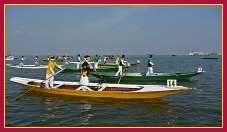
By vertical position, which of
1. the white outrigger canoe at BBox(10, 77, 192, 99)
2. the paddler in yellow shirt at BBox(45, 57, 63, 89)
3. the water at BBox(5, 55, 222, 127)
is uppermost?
A: the paddler in yellow shirt at BBox(45, 57, 63, 89)

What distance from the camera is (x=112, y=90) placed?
13.7 meters

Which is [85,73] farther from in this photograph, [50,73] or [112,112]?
[112,112]

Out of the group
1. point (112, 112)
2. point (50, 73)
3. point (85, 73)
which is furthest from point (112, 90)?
point (50, 73)

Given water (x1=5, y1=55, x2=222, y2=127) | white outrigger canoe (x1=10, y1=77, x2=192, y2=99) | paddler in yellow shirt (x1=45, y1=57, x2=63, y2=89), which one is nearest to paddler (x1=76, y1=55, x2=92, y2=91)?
white outrigger canoe (x1=10, y1=77, x2=192, y2=99)

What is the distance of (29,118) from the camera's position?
33.2ft

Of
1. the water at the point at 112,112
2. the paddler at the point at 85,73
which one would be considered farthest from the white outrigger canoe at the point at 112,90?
the water at the point at 112,112

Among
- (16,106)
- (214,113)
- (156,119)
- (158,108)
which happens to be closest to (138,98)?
(158,108)

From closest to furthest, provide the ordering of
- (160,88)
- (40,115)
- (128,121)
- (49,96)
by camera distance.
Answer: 1. (128,121)
2. (40,115)
3. (160,88)
4. (49,96)

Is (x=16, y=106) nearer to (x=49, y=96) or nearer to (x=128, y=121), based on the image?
(x=49, y=96)

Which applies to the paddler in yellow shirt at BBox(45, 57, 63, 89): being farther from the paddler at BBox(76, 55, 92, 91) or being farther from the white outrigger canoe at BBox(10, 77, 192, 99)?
the paddler at BBox(76, 55, 92, 91)

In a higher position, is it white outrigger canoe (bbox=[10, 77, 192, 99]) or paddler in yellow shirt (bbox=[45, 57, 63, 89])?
paddler in yellow shirt (bbox=[45, 57, 63, 89])

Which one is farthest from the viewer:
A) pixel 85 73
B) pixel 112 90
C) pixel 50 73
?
pixel 50 73

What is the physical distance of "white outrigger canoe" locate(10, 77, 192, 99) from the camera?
12.1 metres

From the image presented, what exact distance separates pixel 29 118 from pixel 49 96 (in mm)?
4275
